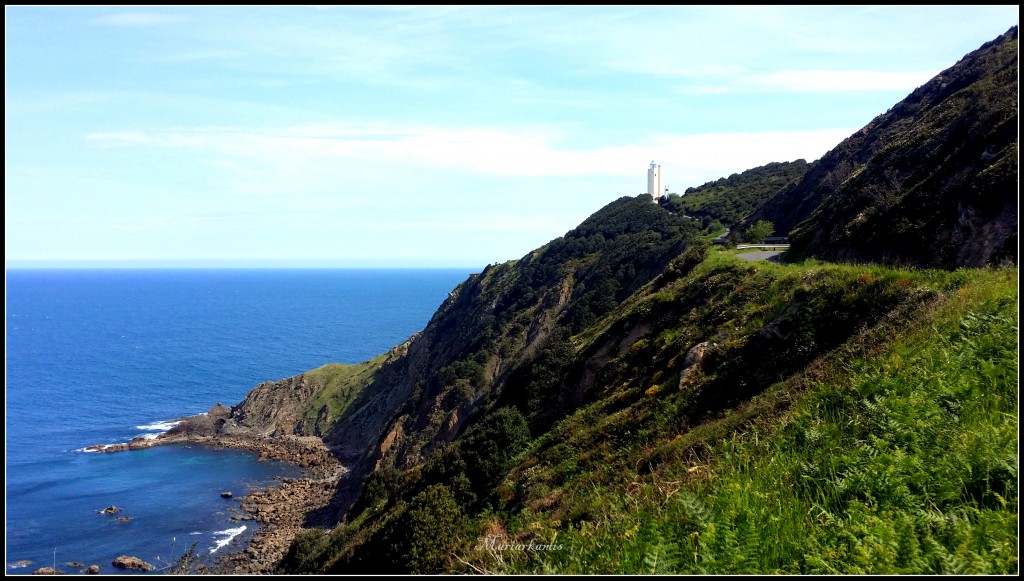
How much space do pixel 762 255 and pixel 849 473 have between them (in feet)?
101

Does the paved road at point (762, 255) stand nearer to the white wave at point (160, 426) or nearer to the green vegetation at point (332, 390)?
the green vegetation at point (332, 390)

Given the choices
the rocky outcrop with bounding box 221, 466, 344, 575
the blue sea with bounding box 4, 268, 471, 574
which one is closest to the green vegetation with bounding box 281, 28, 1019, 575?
the rocky outcrop with bounding box 221, 466, 344, 575

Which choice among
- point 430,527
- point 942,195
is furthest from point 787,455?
point 942,195

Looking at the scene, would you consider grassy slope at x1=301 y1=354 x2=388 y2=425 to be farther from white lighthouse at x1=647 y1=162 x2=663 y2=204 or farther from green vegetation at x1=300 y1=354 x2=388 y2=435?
white lighthouse at x1=647 y1=162 x2=663 y2=204

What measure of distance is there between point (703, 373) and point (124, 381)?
125562mm

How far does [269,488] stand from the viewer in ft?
212

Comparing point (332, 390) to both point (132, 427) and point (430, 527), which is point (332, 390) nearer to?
point (132, 427)

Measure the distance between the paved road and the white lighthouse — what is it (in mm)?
56626

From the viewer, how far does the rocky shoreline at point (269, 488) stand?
4734cm

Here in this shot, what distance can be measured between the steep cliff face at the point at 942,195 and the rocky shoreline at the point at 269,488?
3945cm

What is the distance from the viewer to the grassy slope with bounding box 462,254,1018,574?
5273mm

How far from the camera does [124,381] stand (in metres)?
113

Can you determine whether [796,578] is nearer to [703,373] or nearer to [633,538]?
[633,538]

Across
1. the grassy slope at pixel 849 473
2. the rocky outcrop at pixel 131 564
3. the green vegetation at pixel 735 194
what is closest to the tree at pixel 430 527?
the grassy slope at pixel 849 473
